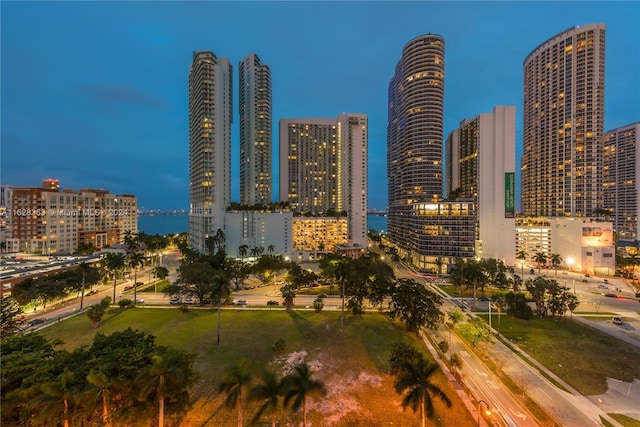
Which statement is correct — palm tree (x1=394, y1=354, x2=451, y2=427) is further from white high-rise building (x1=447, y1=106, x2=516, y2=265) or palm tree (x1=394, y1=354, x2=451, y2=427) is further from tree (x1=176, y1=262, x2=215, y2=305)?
white high-rise building (x1=447, y1=106, x2=516, y2=265)

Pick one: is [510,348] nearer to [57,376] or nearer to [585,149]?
[57,376]

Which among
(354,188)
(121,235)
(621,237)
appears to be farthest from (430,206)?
(121,235)

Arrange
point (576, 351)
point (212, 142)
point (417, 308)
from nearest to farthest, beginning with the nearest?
point (576, 351) → point (417, 308) → point (212, 142)

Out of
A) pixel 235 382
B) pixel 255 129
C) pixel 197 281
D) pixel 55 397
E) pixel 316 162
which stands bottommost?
pixel 197 281

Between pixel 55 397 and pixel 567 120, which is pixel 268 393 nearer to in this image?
pixel 55 397

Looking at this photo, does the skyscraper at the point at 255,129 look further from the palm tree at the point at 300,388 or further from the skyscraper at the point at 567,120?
the palm tree at the point at 300,388

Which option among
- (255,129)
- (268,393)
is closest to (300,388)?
(268,393)
